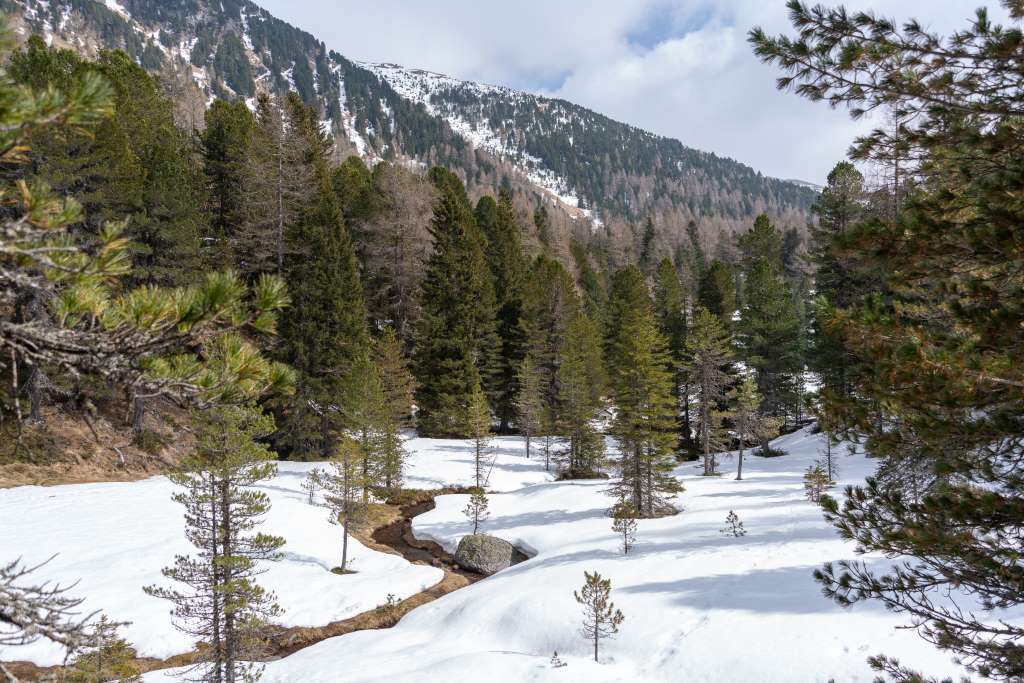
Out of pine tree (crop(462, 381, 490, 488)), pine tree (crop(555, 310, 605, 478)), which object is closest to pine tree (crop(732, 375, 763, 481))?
pine tree (crop(555, 310, 605, 478))

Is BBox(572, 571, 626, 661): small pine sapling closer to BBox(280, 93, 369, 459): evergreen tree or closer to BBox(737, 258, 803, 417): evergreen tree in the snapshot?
BBox(280, 93, 369, 459): evergreen tree

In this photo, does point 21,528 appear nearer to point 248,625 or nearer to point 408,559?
point 248,625

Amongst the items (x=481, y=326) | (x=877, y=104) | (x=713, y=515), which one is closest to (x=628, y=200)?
(x=481, y=326)

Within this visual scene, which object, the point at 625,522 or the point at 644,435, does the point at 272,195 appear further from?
the point at 625,522

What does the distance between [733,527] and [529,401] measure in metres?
16.8

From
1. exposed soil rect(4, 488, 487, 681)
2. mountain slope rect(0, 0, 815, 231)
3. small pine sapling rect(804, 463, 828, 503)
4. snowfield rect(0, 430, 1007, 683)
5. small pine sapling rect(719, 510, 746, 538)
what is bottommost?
exposed soil rect(4, 488, 487, 681)

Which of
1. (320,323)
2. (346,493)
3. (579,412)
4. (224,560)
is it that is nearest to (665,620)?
(224,560)

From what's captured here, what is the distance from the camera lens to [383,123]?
515 ft

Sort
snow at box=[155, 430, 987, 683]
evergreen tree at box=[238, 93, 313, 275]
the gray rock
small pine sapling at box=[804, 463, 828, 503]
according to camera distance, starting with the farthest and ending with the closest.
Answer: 1. evergreen tree at box=[238, 93, 313, 275]
2. the gray rock
3. small pine sapling at box=[804, 463, 828, 503]
4. snow at box=[155, 430, 987, 683]

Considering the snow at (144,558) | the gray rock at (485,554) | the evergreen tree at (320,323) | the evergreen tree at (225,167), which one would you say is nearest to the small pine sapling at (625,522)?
the gray rock at (485,554)

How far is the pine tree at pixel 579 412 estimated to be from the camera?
100 ft

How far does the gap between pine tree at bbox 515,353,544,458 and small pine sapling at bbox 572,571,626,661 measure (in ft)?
64.1

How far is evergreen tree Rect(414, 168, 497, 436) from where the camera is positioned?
33094 mm

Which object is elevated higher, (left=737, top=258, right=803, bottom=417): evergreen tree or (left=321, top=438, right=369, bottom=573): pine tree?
(left=737, top=258, right=803, bottom=417): evergreen tree
